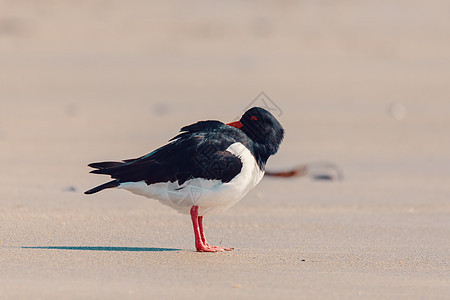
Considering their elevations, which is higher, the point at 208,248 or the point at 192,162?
the point at 192,162

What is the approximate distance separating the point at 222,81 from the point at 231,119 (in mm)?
3174

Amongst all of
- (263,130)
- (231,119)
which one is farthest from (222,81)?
(263,130)

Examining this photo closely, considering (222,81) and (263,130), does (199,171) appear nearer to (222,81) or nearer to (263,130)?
(263,130)

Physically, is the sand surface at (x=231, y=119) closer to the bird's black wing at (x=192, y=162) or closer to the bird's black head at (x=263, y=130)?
the bird's black wing at (x=192, y=162)

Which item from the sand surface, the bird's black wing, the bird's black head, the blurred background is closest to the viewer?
the sand surface

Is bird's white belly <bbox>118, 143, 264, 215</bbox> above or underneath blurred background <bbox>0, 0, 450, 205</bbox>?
underneath

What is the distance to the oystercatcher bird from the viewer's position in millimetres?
4879

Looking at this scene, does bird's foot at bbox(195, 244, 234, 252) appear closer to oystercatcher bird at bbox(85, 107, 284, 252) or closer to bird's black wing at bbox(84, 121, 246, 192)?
oystercatcher bird at bbox(85, 107, 284, 252)

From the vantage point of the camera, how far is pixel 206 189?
4891 millimetres

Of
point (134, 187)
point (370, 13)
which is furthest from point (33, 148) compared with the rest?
point (370, 13)

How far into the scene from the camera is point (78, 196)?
6598mm

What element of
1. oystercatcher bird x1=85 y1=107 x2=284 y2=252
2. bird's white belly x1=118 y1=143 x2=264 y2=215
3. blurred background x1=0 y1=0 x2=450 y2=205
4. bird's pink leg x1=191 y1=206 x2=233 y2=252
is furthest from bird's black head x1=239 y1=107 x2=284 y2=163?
blurred background x1=0 y1=0 x2=450 y2=205

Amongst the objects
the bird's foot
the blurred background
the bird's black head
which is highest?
the blurred background

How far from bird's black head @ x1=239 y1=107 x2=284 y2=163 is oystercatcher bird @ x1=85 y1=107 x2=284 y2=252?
3cm
